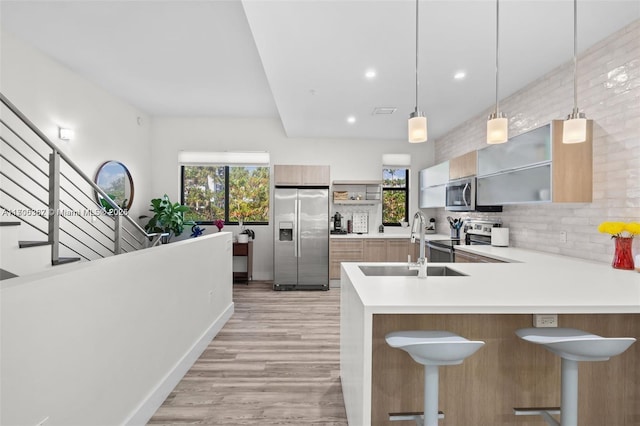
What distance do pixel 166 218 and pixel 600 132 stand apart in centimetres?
562

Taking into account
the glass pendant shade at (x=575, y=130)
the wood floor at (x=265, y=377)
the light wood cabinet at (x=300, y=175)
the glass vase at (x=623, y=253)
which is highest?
the light wood cabinet at (x=300, y=175)

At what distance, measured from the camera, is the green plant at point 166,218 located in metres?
5.51

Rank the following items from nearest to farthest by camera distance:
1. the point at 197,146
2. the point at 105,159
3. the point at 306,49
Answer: the point at 306,49
the point at 105,159
the point at 197,146

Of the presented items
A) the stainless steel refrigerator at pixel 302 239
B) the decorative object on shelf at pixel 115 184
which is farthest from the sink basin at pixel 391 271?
the decorative object on shelf at pixel 115 184

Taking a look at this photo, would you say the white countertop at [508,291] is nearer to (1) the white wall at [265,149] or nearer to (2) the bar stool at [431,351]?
(2) the bar stool at [431,351]

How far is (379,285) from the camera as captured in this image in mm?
1775

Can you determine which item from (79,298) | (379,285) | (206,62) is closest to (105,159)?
(206,62)

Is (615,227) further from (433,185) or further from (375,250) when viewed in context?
(375,250)

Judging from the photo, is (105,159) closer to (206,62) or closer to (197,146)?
(197,146)

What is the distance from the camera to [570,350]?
4.67ft

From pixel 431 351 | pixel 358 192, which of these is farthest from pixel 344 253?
pixel 431 351

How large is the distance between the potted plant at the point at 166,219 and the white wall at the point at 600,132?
16.6 feet

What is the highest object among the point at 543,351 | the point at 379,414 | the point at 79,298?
the point at 79,298

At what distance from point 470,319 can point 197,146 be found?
5743 millimetres
